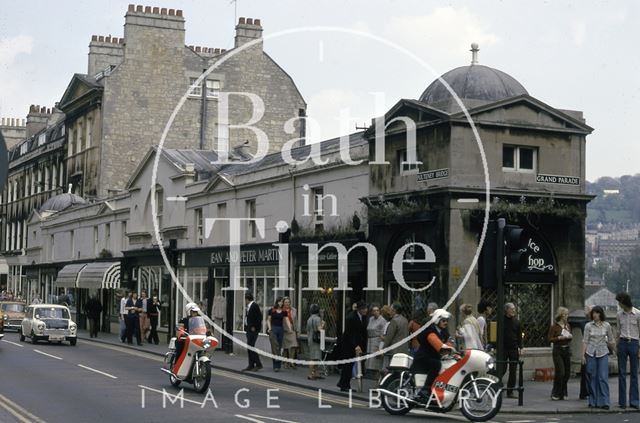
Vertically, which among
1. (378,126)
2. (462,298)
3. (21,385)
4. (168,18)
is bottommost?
(21,385)

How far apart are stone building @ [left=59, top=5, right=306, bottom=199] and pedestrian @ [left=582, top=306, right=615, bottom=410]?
3980 cm

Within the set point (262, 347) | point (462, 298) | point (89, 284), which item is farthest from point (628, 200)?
point (462, 298)

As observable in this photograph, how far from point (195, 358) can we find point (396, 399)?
522 cm

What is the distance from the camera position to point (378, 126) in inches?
1055

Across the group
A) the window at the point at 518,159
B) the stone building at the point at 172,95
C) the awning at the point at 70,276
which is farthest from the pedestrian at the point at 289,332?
the stone building at the point at 172,95

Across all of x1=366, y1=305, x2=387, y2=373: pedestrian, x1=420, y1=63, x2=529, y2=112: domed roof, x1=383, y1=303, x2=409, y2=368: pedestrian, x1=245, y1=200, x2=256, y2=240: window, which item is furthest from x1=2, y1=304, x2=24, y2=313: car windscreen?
x1=383, y1=303, x2=409, y2=368: pedestrian

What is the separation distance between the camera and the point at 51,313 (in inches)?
1511

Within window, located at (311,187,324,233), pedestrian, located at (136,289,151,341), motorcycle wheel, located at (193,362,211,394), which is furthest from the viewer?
pedestrian, located at (136,289,151,341)

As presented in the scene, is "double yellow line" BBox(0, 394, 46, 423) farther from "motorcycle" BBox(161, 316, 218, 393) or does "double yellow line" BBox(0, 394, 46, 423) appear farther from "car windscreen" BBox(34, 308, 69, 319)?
"car windscreen" BBox(34, 308, 69, 319)

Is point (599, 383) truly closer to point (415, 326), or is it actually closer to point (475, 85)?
point (415, 326)

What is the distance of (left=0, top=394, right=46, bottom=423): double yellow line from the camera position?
51.4 feet

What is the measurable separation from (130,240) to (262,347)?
16747 millimetres

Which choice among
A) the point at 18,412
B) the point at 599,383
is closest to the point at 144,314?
the point at 18,412

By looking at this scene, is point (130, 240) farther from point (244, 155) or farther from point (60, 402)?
point (60, 402)
